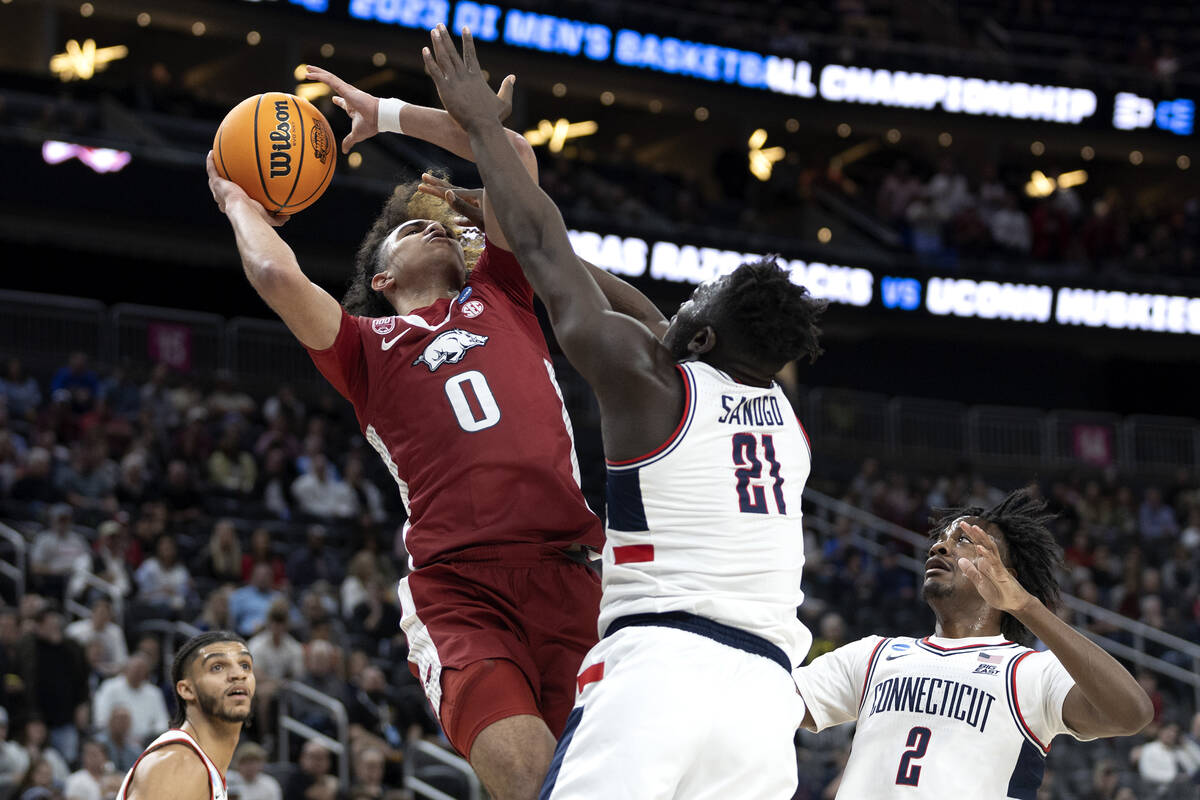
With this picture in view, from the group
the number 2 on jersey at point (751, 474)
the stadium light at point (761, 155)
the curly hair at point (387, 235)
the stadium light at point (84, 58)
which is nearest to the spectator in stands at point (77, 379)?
the stadium light at point (84, 58)

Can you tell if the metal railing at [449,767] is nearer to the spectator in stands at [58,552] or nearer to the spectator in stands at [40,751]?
→ the spectator in stands at [40,751]

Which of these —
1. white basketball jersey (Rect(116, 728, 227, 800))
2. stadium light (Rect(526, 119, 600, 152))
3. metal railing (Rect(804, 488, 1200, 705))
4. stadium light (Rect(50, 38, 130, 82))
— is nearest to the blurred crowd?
metal railing (Rect(804, 488, 1200, 705))

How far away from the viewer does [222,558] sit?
12.3 m

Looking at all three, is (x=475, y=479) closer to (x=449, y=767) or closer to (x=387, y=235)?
(x=387, y=235)

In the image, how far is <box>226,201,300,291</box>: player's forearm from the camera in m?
4.14

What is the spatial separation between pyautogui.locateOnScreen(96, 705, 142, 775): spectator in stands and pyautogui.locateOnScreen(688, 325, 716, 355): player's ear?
6.98 metres

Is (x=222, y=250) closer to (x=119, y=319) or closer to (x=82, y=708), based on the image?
(x=119, y=319)

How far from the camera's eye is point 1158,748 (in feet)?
41.8

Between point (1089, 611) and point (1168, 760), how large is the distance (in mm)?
3256

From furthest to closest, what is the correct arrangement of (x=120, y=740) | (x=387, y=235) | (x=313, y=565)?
(x=313, y=565) → (x=120, y=740) → (x=387, y=235)

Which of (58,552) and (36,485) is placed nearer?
(58,552)

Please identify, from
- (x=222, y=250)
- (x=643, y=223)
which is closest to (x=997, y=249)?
(x=643, y=223)

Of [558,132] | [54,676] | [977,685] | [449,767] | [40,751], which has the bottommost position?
[449,767]

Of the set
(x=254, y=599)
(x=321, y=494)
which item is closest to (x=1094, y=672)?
(x=254, y=599)
